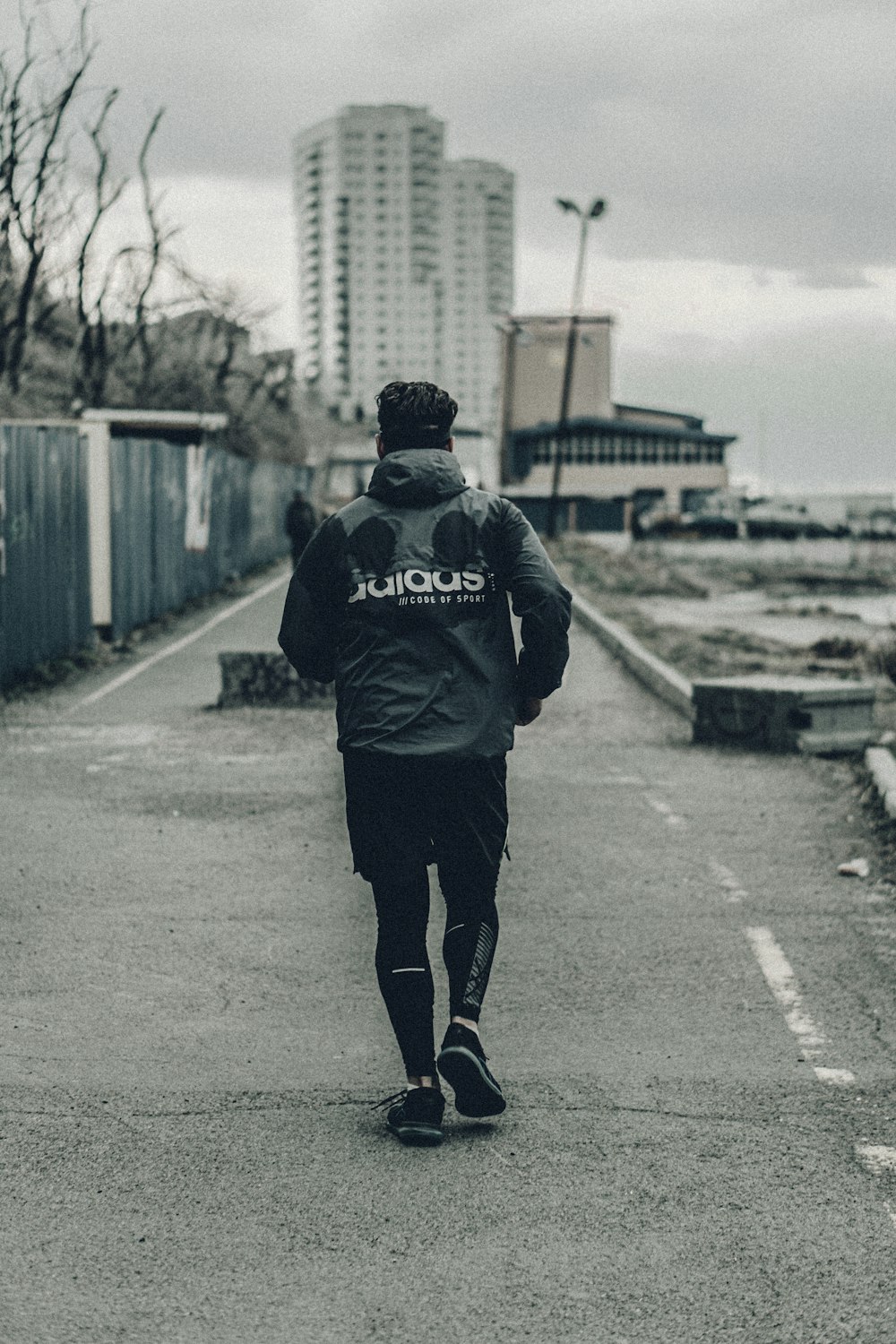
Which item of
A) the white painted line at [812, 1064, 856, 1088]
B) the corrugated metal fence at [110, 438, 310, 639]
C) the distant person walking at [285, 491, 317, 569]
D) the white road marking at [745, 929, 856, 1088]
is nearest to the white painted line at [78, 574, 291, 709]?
the corrugated metal fence at [110, 438, 310, 639]

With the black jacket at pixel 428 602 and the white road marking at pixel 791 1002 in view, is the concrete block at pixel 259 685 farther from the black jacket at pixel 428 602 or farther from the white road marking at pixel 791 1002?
the black jacket at pixel 428 602

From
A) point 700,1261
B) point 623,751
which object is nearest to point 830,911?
point 700,1261

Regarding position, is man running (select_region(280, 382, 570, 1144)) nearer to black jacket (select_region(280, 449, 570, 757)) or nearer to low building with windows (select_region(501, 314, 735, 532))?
black jacket (select_region(280, 449, 570, 757))

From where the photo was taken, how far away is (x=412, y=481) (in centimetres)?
468

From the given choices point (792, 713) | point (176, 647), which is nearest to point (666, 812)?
point (792, 713)

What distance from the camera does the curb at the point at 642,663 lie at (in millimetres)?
15036

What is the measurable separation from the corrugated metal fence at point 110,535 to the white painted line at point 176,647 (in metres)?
0.63

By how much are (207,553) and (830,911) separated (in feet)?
72.4

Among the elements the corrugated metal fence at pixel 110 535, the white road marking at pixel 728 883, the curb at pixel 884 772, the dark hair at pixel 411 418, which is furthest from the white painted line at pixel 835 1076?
the corrugated metal fence at pixel 110 535

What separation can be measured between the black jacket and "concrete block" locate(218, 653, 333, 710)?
971 cm

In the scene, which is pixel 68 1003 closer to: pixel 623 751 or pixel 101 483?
pixel 623 751

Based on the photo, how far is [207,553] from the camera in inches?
1131

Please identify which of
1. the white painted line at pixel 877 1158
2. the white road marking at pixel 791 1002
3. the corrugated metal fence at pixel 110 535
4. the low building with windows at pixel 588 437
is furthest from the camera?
the low building with windows at pixel 588 437

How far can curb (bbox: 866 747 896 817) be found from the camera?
948 centimetres
